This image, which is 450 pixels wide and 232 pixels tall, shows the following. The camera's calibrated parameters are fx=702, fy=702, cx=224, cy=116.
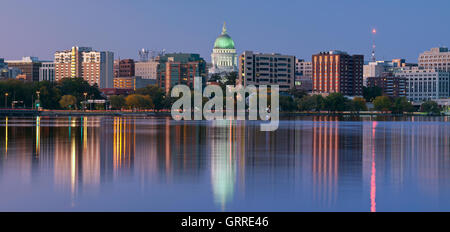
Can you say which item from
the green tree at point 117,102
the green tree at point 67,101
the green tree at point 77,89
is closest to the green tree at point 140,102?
the green tree at point 117,102

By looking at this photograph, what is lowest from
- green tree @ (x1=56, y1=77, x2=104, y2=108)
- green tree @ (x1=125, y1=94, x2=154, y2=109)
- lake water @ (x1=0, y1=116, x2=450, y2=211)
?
lake water @ (x1=0, y1=116, x2=450, y2=211)

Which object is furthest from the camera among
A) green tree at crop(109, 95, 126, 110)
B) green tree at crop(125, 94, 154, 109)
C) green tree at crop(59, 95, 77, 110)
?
green tree at crop(109, 95, 126, 110)

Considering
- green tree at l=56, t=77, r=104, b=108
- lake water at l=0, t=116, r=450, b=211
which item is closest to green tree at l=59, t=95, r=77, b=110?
green tree at l=56, t=77, r=104, b=108

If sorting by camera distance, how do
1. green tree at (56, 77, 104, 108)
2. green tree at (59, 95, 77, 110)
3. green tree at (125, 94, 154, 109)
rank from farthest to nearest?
green tree at (56, 77, 104, 108) → green tree at (125, 94, 154, 109) → green tree at (59, 95, 77, 110)

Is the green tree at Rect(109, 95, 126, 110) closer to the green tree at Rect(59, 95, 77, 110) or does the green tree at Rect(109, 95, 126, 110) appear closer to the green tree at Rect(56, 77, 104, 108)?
the green tree at Rect(56, 77, 104, 108)

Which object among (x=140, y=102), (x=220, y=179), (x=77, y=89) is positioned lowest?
(x=220, y=179)

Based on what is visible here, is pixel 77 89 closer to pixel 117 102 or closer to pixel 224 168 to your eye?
pixel 117 102

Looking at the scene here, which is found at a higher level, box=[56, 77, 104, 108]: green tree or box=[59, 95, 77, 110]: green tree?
box=[56, 77, 104, 108]: green tree

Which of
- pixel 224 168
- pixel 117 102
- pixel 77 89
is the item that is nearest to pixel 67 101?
pixel 77 89

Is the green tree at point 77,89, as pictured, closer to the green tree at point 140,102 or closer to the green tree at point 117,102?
the green tree at point 117,102

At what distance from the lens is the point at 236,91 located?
19375 cm

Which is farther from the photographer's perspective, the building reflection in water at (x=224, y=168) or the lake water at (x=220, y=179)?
the building reflection in water at (x=224, y=168)

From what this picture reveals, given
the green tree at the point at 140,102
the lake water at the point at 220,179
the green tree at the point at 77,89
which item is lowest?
the lake water at the point at 220,179
